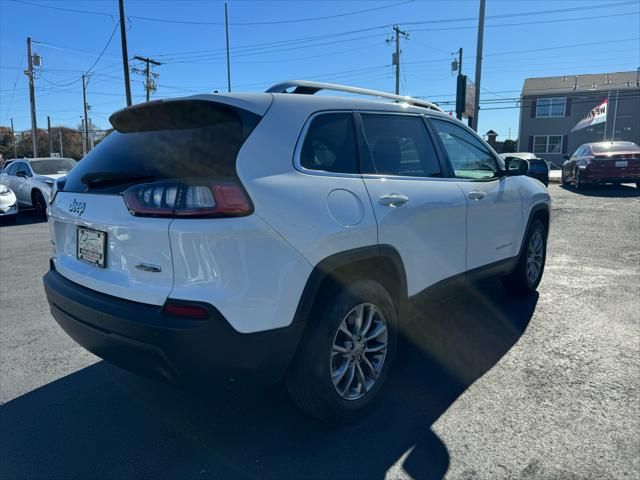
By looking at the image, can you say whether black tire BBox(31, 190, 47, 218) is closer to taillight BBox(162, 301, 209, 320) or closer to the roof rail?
the roof rail

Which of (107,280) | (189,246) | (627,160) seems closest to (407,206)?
(189,246)

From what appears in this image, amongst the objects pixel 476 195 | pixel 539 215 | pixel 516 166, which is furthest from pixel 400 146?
pixel 539 215

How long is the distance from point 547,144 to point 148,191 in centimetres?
4319

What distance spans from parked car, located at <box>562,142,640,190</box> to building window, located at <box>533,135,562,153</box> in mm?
26199

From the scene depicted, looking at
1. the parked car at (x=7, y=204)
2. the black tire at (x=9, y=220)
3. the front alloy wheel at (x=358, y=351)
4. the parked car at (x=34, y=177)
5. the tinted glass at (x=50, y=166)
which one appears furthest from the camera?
the tinted glass at (x=50, y=166)

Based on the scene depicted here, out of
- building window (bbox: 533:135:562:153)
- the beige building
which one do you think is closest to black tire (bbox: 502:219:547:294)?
the beige building

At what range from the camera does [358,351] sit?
109 inches

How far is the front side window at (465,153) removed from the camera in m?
3.73

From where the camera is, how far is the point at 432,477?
2299mm

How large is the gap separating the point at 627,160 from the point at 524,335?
13.3 m

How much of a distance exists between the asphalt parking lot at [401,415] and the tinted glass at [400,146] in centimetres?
143

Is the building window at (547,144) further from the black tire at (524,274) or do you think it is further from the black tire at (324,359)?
the black tire at (324,359)

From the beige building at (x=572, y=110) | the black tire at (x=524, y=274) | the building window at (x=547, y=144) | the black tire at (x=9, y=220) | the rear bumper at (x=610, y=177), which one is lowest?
the black tire at (x=9, y=220)

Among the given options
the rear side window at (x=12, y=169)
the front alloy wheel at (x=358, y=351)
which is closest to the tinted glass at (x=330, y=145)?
the front alloy wheel at (x=358, y=351)
